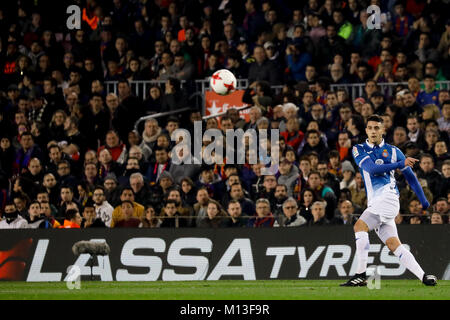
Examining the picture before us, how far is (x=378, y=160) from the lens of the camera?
12.7m

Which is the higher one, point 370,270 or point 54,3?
point 54,3

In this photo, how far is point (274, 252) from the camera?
15781 mm

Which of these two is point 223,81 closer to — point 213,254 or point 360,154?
point 213,254

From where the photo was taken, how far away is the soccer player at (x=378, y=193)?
12602 mm

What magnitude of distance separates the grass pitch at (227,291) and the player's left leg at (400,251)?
16 cm

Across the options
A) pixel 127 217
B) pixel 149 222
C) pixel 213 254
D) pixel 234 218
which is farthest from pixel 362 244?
pixel 127 217

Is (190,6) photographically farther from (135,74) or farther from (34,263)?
(34,263)

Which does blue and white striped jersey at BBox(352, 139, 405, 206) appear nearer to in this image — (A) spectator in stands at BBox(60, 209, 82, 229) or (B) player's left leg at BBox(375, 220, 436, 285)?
(B) player's left leg at BBox(375, 220, 436, 285)

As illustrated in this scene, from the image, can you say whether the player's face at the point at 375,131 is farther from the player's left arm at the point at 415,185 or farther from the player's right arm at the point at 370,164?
the player's left arm at the point at 415,185

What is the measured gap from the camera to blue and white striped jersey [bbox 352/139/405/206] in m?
12.7

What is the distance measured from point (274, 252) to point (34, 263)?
3891mm

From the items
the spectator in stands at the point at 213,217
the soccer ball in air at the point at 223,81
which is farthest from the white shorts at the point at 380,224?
the soccer ball in air at the point at 223,81
